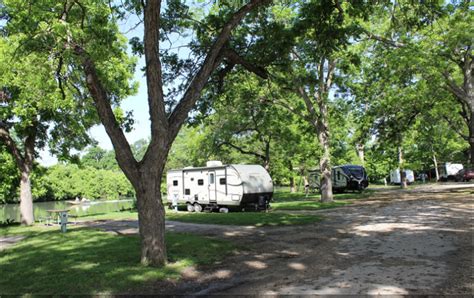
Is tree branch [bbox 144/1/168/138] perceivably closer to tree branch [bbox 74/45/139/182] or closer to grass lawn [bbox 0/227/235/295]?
tree branch [bbox 74/45/139/182]

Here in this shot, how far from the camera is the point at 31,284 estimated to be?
6609mm

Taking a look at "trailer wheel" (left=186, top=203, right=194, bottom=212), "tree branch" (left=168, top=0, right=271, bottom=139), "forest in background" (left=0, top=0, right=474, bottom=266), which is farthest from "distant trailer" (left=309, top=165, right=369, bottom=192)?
"tree branch" (left=168, top=0, right=271, bottom=139)

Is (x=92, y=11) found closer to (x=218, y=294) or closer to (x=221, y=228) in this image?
(x=221, y=228)

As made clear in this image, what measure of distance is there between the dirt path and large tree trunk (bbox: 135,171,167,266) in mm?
766

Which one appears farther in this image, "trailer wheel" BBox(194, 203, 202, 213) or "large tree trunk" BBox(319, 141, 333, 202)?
"trailer wheel" BBox(194, 203, 202, 213)

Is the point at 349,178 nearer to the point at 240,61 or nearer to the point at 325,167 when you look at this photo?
the point at 325,167

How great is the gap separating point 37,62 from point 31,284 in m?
8.28

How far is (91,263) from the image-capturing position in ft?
26.1

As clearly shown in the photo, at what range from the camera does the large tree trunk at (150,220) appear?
765 centimetres

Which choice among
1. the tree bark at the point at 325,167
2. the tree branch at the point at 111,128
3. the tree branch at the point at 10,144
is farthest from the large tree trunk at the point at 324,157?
the tree branch at the point at 111,128

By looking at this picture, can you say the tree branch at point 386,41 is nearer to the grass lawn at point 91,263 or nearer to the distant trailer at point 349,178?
the grass lawn at point 91,263

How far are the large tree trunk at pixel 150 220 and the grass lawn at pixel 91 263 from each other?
27 centimetres

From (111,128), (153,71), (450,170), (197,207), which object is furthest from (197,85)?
(450,170)

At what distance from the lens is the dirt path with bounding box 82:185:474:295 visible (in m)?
5.97
